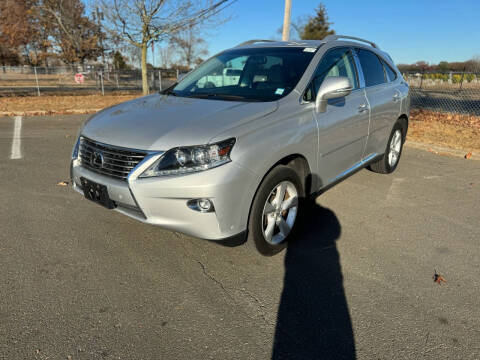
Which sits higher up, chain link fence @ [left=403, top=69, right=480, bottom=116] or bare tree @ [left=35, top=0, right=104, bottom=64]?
bare tree @ [left=35, top=0, right=104, bottom=64]

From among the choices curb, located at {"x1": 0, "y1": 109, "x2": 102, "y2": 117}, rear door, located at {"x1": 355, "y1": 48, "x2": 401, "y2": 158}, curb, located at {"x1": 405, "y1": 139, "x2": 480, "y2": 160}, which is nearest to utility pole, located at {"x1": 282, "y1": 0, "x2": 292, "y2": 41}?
curb, located at {"x1": 405, "y1": 139, "x2": 480, "y2": 160}

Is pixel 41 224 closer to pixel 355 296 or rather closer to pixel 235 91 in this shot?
pixel 235 91

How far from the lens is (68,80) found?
2258 centimetres

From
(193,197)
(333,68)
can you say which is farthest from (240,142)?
(333,68)

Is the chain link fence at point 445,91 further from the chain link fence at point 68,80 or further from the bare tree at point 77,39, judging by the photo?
the bare tree at point 77,39

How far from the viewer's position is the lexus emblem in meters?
2.76

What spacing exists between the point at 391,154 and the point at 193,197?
152 inches

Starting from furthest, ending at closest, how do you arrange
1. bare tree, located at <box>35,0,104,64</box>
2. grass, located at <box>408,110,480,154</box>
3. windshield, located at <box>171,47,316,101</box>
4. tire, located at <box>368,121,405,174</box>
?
bare tree, located at <box>35,0,104,64</box>
grass, located at <box>408,110,480,154</box>
tire, located at <box>368,121,405,174</box>
windshield, located at <box>171,47,316,101</box>

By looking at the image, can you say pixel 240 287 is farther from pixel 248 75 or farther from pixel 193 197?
pixel 248 75

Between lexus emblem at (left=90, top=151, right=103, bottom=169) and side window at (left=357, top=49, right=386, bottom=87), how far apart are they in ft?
10.1

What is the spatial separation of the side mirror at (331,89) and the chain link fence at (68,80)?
1798 centimetres

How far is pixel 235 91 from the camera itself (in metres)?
3.39

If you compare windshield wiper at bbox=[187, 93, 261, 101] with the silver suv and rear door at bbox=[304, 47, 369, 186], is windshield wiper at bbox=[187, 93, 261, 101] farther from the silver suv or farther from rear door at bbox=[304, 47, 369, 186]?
rear door at bbox=[304, 47, 369, 186]

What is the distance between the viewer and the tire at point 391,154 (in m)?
4.99
